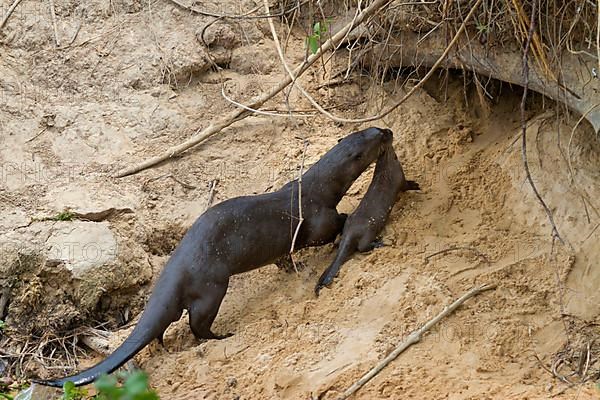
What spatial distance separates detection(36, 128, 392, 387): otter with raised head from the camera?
12.4 ft

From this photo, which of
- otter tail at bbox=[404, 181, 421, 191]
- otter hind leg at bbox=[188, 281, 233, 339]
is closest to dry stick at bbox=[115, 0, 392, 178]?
otter tail at bbox=[404, 181, 421, 191]

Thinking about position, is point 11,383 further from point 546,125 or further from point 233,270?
point 546,125

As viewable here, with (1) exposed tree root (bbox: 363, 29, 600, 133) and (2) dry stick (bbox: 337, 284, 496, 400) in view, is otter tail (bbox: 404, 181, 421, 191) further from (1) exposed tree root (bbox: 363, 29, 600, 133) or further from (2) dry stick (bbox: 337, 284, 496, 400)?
(2) dry stick (bbox: 337, 284, 496, 400)

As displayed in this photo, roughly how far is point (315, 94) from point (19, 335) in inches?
86.0

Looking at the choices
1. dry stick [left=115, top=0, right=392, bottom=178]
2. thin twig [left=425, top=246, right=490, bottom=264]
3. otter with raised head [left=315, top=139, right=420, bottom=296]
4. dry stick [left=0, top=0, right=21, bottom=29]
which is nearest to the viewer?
thin twig [left=425, top=246, right=490, bottom=264]

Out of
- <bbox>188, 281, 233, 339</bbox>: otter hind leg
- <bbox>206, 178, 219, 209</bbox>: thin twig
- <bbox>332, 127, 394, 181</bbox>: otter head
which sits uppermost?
<bbox>332, 127, 394, 181</bbox>: otter head

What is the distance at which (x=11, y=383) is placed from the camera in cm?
384

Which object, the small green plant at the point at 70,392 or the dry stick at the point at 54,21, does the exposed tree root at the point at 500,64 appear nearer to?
the dry stick at the point at 54,21

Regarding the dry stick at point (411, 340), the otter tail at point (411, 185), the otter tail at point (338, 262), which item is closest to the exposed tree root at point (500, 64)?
the otter tail at point (411, 185)

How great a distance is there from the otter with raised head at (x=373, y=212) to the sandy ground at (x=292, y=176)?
8cm

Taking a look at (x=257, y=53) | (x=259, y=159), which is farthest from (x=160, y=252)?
(x=257, y=53)

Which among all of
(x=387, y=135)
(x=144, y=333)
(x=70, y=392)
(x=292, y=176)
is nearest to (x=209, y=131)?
(x=292, y=176)

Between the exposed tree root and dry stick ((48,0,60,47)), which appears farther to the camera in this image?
dry stick ((48,0,60,47))

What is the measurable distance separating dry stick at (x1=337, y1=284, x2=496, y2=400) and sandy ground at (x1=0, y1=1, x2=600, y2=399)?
0.10 feet
